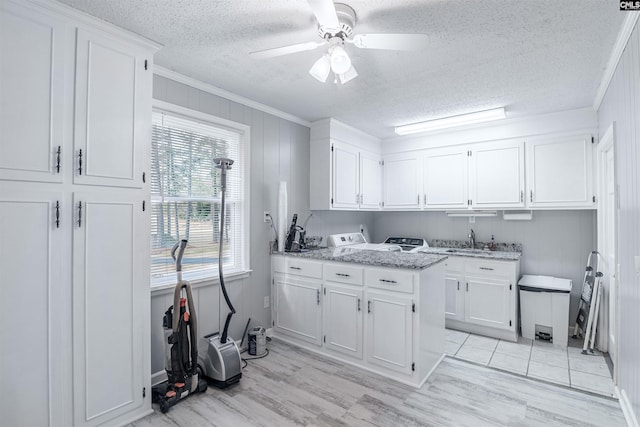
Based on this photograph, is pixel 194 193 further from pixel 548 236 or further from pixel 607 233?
pixel 548 236

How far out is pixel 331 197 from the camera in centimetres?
371

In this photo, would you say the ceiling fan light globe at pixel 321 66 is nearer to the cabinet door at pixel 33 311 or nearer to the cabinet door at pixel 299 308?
the cabinet door at pixel 33 311

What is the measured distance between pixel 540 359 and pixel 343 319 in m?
1.89

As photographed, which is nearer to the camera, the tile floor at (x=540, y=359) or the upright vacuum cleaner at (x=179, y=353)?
the upright vacuum cleaner at (x=179, y=353)

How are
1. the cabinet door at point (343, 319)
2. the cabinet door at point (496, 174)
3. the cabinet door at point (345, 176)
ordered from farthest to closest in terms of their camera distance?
the cabinet door at point (345, 176) < the cabinet door at point (496, 174) < the cabinet door at point (343, 319)

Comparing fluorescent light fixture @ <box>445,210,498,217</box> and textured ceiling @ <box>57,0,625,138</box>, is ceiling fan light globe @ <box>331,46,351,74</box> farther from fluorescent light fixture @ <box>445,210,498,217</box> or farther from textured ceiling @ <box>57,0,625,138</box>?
fluorescent light fixture @ <box>445,210,498,217</box>

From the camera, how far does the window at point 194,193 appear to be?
254cm

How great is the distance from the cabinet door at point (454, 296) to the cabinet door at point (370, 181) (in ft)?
4.56

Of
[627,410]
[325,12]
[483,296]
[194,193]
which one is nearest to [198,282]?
[194,193]

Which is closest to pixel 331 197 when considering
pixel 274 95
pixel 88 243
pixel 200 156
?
pixel 274 95

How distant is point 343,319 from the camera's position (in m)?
2.82

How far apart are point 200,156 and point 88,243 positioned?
1238 mm

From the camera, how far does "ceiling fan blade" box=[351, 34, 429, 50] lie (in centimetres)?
159

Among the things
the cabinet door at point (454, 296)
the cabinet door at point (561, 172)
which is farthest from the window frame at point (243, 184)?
the cabinet door at point (561, 172)
